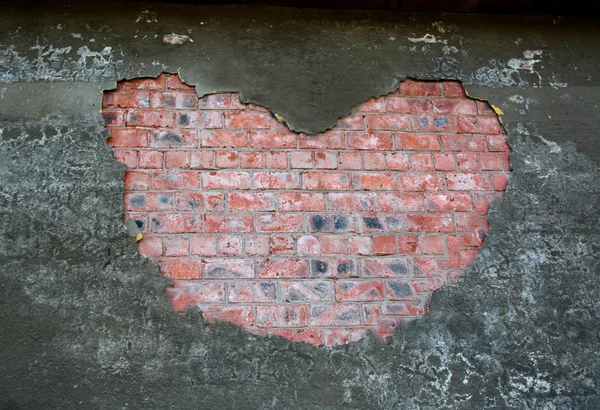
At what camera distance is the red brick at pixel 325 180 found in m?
2.57

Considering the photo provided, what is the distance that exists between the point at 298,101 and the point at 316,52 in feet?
1.02

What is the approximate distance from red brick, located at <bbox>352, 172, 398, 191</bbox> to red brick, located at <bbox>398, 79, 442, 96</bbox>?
1.53 ft

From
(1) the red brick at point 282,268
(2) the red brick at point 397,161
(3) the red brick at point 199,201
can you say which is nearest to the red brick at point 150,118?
(3) the red brick at point 199,201

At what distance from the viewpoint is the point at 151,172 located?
2.52 metres

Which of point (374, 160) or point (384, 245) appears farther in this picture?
point (374, 160)

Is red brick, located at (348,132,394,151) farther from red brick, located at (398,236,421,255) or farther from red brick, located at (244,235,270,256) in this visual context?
red brick, located at (244,235,270,256)

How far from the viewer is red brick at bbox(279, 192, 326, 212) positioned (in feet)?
8.27

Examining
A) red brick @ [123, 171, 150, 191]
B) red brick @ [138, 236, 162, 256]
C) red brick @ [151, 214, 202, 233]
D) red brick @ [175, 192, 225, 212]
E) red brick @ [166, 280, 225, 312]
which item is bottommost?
red brick @ [166, 280, 225, 312]

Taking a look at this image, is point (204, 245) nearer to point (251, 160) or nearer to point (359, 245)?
point (251, 160)

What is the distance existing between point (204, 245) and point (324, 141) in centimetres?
74

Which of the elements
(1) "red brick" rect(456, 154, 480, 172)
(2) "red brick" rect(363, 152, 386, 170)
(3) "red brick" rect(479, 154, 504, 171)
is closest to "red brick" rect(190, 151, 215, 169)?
(2) "red brick" rect(363, 152, 386, 170)

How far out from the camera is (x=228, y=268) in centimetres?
240

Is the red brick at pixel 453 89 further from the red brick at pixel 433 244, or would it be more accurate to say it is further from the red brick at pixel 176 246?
the red brick at pixel 176 246

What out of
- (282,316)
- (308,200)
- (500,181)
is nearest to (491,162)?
(500,181)
